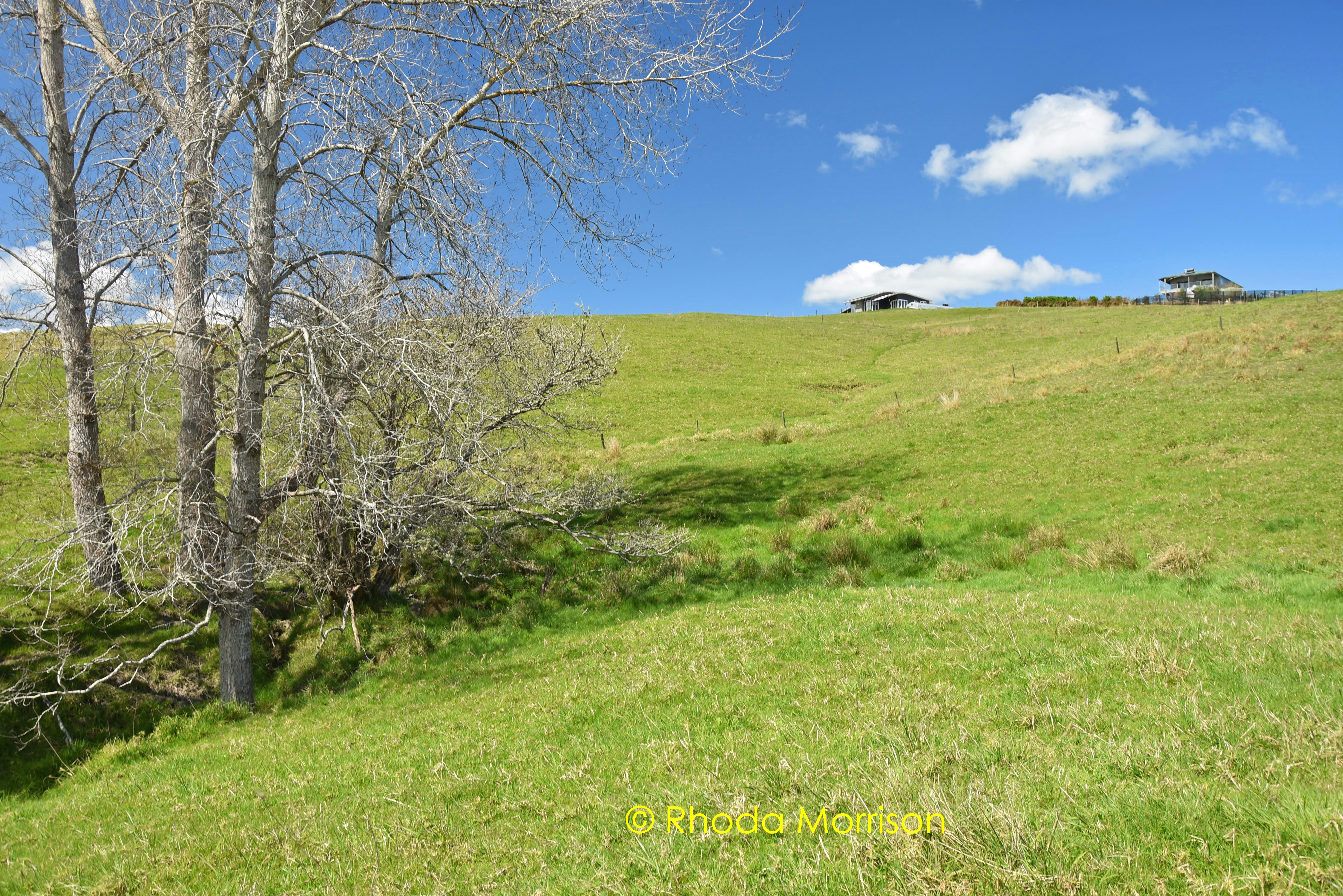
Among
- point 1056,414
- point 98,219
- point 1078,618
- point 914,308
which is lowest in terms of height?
point 1078,618

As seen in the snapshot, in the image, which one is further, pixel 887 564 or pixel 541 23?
pixel 887 564

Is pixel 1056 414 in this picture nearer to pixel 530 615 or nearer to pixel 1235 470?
pixel 1235 470

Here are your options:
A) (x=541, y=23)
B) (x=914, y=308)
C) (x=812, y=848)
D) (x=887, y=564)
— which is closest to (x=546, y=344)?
(x=541, y=23)

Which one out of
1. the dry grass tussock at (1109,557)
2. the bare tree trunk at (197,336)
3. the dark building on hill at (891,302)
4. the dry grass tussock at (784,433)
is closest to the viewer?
the bare tree trunk at (197,336)

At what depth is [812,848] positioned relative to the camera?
3275mm

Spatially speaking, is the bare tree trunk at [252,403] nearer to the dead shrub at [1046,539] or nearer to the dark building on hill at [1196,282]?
the dead shrub at [1046,539]

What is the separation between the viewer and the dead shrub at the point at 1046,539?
12531mm

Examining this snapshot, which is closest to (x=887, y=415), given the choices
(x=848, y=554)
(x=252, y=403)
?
(x=848, y=554)

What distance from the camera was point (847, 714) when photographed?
204 inches

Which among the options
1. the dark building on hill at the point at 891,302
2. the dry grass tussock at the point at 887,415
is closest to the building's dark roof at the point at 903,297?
the dark building on hill at the point at 891,302

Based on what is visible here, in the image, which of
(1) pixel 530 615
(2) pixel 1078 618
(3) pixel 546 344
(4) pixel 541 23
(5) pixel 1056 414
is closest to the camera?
(2) pixel 1078 618

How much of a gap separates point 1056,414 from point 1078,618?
1775 cm

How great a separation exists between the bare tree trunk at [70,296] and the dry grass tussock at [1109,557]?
15.8 m

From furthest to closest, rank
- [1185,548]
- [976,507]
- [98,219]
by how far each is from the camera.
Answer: [976,507]
[1185,548]
[98,219]
